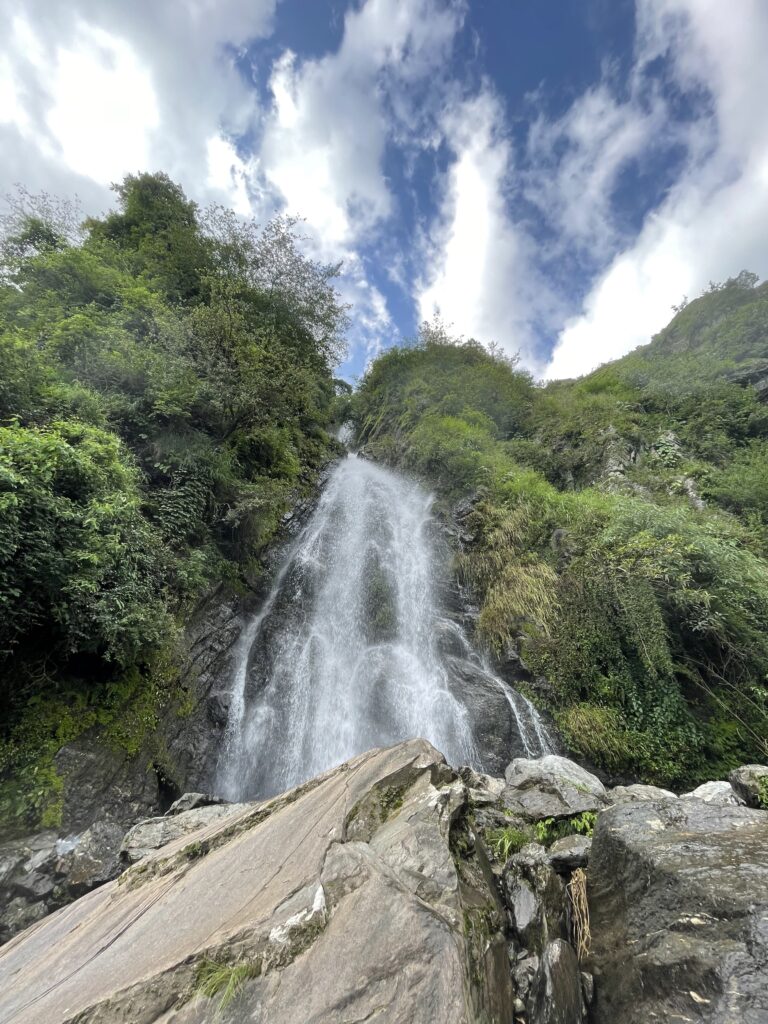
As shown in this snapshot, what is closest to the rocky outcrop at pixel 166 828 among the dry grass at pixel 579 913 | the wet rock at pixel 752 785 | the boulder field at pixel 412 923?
the boulder field at pixel 412 923

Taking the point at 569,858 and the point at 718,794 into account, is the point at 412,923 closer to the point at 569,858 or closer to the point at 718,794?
the point at 569,858

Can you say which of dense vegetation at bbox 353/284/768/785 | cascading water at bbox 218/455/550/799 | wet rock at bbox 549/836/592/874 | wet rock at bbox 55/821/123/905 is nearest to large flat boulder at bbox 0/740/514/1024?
wet rock at bbox 549/836/592/874

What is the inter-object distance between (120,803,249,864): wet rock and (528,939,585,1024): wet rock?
3169mm

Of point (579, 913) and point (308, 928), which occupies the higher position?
point (308, 928)

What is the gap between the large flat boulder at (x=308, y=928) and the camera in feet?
4.67

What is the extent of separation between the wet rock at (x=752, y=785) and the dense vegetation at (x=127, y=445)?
8.15 metres

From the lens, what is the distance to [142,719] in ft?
19.2

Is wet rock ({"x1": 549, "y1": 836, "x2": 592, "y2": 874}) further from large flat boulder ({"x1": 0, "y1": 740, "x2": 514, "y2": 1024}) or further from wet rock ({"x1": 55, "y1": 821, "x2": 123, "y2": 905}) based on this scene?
wet rock ({"x1": 55, "y1": 821, "x2": 123, "y2": 905})

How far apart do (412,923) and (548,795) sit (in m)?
3.23

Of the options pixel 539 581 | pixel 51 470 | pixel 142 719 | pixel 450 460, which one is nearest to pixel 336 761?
pixel 142 719

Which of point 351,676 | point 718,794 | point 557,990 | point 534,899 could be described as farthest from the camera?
point 351,676

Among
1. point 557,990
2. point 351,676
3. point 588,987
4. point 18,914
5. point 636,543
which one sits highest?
point 636,543

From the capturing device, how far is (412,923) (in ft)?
5.28

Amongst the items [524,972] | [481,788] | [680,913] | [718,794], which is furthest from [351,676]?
[680,913]
